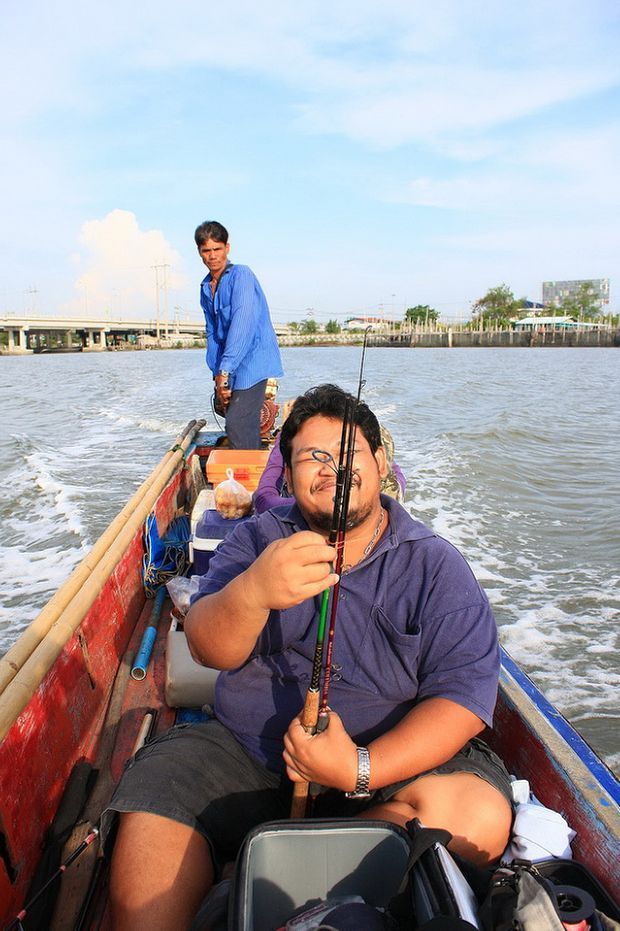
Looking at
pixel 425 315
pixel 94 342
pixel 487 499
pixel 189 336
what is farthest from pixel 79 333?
pixel 487 499

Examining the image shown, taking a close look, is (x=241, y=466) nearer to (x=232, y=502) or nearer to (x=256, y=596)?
(x=232, y=502)

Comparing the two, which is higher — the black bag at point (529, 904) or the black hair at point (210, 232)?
the black hair at point (210, 232)

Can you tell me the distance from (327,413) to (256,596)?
2.00 feet

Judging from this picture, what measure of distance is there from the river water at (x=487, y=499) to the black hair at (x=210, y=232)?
3.53 m

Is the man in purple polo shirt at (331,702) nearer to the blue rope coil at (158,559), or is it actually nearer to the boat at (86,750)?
the boat at (86,750)

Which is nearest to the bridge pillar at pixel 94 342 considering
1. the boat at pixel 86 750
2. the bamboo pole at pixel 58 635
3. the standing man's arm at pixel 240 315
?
the standing man's arm at pixel 240 315

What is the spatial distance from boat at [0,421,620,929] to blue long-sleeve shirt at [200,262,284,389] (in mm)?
2709

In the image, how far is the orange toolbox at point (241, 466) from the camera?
5207 mm

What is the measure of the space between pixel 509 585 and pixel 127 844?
17.8 ft

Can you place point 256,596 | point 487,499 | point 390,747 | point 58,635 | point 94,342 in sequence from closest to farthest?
point 256,596, point 390,747, point 58,635, point 487,499, point 94,342

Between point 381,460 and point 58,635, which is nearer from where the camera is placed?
point 381,460

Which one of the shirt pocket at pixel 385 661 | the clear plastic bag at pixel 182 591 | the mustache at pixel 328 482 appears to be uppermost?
the mustache at pixel 328 482

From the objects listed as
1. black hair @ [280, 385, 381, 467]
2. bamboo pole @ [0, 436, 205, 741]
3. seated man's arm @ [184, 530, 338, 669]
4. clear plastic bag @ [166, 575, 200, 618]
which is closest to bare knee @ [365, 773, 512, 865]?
seated man's arm @ [184, 530, 338, 669]

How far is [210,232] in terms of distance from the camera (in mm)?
5328
